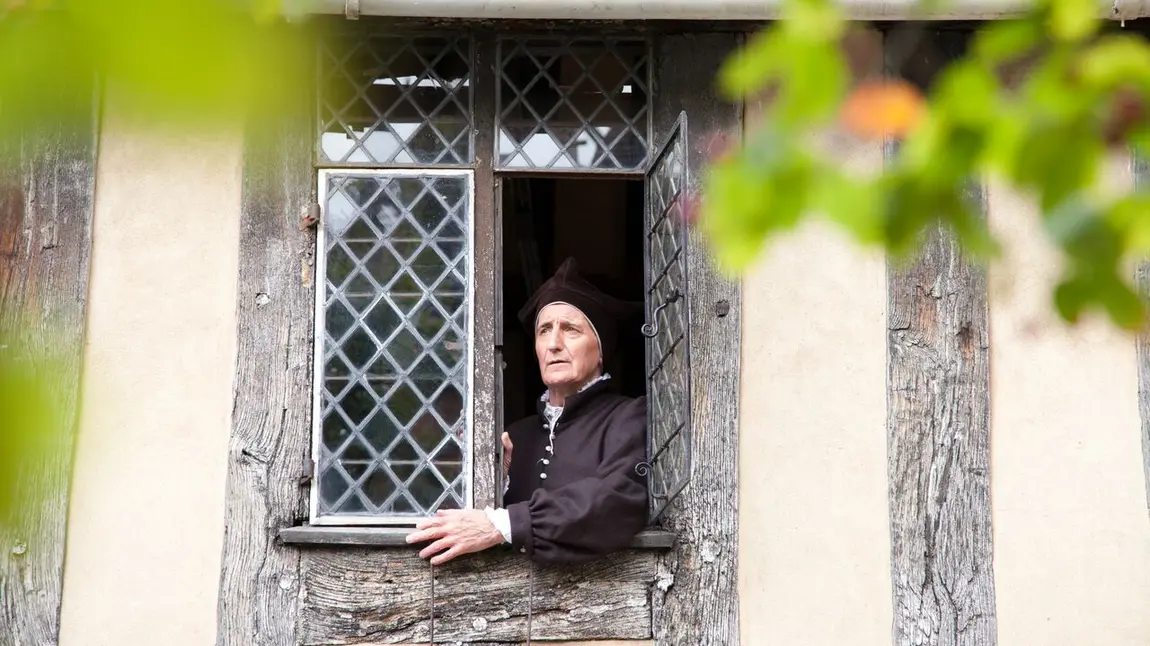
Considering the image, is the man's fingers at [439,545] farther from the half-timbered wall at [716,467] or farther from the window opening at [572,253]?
the window opening at [572,253]

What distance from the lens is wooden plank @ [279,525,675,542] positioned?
3674 millimetres

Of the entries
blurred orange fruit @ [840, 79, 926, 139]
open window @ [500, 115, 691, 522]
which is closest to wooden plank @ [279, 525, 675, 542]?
open window @ [500, 115, 691, 522]

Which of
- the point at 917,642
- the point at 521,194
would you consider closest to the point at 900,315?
the point at 917,642

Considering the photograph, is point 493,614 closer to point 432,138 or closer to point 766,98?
point 432,138

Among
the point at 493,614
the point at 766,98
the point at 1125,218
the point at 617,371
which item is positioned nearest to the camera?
the point at 1125,218

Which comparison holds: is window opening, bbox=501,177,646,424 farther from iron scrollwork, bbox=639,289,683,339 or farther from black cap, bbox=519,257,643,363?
iron scrollwork, bbox=639,289,683,339

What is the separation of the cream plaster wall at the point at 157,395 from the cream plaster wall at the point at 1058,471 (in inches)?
85.8

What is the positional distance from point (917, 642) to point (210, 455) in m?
2.02

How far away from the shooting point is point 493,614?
3693 millimetres

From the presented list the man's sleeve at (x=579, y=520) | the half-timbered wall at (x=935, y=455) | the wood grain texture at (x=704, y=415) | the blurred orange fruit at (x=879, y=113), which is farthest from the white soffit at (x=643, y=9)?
the blurred orange fruit at (x=879, y=113)

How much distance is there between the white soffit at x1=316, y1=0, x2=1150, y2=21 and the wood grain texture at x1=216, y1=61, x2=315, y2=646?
0.45m

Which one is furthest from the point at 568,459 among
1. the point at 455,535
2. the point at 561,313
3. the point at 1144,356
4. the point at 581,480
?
the point at 1144,356

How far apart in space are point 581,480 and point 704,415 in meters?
0.39

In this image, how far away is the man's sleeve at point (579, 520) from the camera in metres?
3.62
